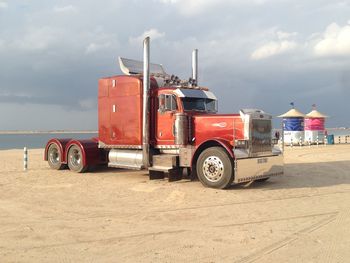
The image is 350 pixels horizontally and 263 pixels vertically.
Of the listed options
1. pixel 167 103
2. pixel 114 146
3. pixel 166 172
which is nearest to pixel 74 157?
pixel 114 146

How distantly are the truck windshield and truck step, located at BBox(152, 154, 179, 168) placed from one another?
149 centimetres

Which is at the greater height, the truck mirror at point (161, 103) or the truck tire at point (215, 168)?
the truck mirror at point (161, 103)

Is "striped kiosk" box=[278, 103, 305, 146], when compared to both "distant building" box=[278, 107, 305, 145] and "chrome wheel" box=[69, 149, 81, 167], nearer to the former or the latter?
"distant building" box=[278, 107, 305, 145]

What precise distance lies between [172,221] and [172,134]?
5.47m

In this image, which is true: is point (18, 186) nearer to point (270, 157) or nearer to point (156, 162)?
point (156, 162)

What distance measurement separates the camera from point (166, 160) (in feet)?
43.2

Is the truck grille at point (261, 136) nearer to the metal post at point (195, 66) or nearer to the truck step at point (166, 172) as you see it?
the truck step at point (166, 172)

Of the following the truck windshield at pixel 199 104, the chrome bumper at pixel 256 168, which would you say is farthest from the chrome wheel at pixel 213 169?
the truck windshield at pixel 199 104

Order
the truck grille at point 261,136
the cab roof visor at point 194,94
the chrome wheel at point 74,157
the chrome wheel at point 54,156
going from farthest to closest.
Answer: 1. the chrome wheel at point 54,156
2. the chrome wheel at point 74,157
3. the cab roof visor at point 194,94
4. the truck grille at point 261,136

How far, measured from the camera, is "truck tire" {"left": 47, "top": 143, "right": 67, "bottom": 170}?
17030 millimetres

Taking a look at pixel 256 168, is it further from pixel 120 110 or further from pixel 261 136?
pixel 120 110

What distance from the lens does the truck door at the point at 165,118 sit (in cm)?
1323

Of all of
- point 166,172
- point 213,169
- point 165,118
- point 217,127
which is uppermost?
point 165,118

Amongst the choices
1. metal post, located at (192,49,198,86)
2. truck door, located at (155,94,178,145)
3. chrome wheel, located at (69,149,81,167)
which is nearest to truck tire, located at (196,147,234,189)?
truck door, located at (155,94,178,145)
